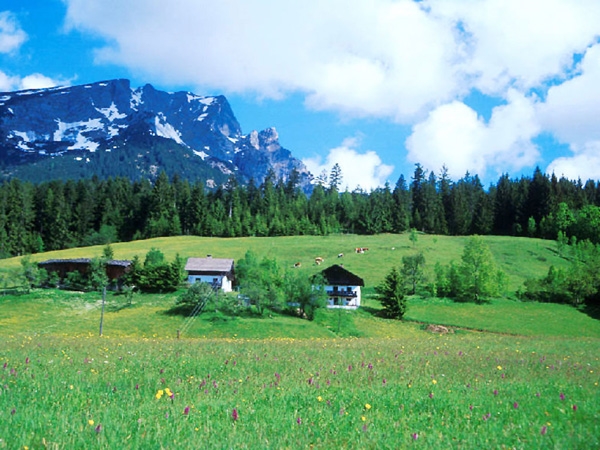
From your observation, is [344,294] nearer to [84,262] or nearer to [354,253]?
[354,253]

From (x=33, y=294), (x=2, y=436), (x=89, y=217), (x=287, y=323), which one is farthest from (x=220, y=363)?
(x=89, y=217)

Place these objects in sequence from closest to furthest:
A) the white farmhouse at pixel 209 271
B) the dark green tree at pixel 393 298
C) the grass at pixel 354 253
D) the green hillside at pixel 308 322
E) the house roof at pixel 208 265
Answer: the green hillside at pixel 308 322
the dark green tree at pixel 393 298
the white farmhouse at pixel 209 271
the house roof at pixel 208 265
the grass at pixel 354 253

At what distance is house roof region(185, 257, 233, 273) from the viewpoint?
8412 cm

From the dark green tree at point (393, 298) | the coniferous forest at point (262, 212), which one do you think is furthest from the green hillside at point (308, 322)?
the coniferous forest at point (262, 212)

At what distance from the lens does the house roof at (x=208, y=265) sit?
84.1 metres

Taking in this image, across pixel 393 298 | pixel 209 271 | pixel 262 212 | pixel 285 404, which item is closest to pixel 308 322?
pixel 393 298

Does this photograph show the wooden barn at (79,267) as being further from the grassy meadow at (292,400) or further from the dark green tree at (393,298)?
the grassy meadow at (292,400)

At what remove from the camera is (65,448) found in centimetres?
551

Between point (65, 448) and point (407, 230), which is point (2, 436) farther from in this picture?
point (407, 230)

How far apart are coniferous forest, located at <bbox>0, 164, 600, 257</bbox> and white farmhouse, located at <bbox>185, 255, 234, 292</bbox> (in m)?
61.0

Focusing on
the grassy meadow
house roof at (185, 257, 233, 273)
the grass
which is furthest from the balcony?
the grassy meadow

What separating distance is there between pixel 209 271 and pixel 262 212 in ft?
281

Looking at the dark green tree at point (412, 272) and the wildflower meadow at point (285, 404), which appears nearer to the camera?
the wildflower meadow at point (285, 404)

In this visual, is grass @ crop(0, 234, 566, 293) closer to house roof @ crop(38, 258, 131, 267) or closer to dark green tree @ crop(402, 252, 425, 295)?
dark green tree @ crop(402, 252, 425, 295)
